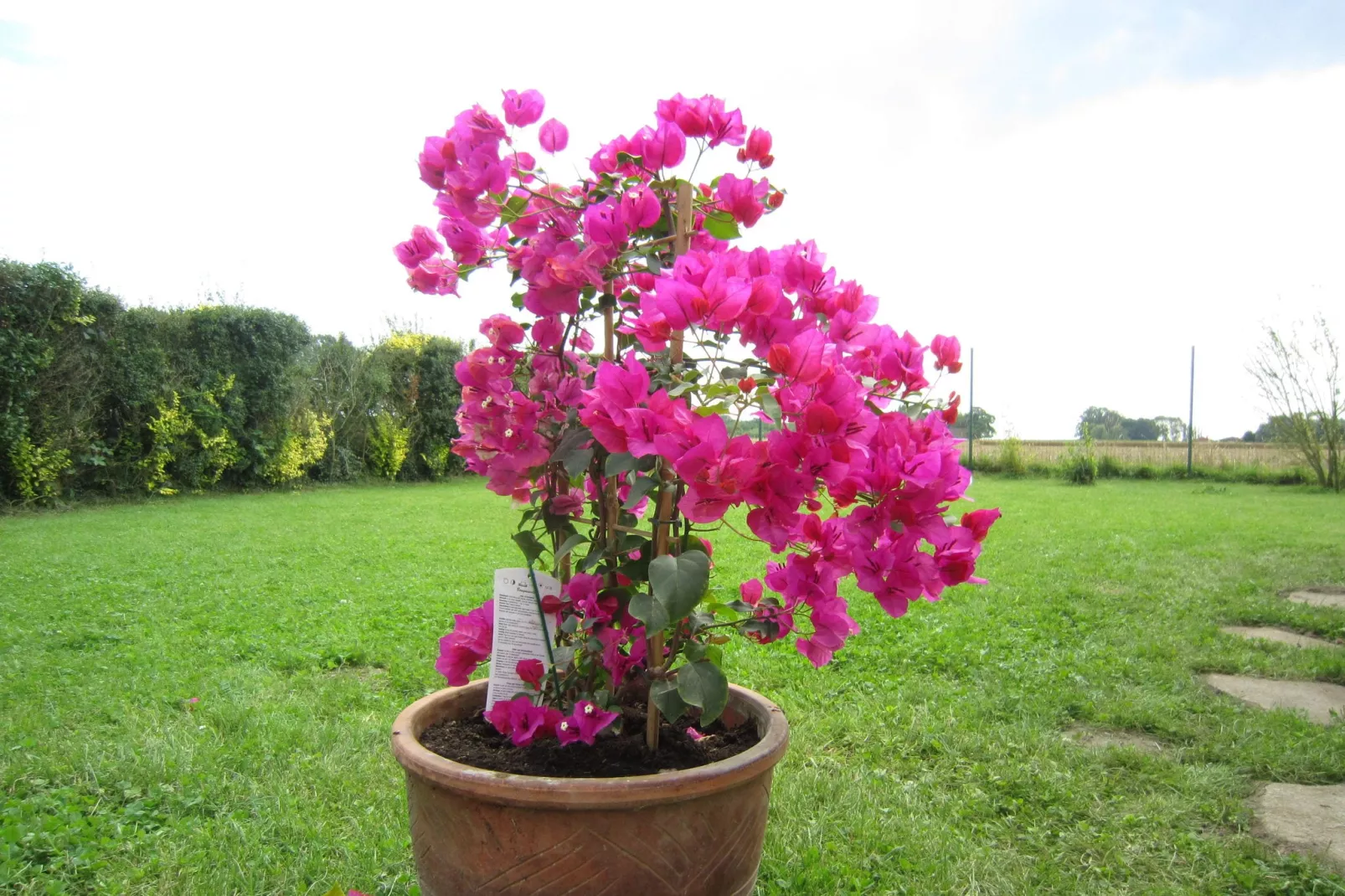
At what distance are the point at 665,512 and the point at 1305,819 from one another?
1.61 m

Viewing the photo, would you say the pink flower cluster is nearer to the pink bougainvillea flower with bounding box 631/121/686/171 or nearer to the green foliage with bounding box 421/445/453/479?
the pink bougainvillea flower with bounding box 631/121/686/171

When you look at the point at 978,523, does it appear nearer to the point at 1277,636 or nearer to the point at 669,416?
the point at 669,416

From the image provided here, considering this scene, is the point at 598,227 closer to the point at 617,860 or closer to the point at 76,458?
the point at 617,860

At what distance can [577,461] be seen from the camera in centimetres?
101

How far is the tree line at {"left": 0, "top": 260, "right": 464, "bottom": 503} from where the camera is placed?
6969 millimetres

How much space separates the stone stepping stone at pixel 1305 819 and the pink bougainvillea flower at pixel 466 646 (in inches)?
Answer: 61.4

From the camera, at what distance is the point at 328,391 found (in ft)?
33.6

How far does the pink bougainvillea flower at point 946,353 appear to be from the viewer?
1026 mm

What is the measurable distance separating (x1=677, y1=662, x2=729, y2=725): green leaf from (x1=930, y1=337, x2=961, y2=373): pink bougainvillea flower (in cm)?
45

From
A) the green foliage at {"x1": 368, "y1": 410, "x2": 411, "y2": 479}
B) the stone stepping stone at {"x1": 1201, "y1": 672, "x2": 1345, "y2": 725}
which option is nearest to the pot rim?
the stone stepping stone at {"x1": 1201, "y1": 672, "x2": 1345, "y2": 725}

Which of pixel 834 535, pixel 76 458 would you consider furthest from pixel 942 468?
pixel 76 458

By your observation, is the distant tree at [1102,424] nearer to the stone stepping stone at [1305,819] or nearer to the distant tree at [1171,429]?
the distant tree at [1171,429]

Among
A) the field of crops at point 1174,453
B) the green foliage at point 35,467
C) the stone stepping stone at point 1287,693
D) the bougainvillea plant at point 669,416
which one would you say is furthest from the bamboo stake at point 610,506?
the field of crops at point 1174,453

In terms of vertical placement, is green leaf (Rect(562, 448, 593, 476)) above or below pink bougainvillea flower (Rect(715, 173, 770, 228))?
below
